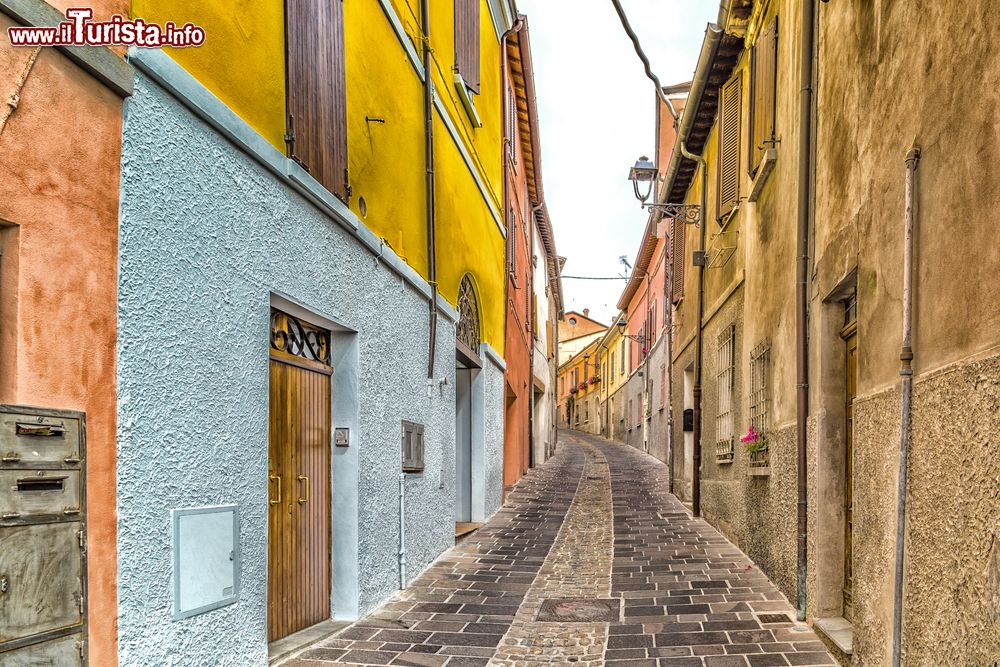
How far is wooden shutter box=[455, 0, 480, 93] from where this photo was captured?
31.0 feet

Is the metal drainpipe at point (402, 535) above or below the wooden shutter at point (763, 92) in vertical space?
below

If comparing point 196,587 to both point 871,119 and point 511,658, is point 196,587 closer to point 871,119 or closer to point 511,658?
point 511,658

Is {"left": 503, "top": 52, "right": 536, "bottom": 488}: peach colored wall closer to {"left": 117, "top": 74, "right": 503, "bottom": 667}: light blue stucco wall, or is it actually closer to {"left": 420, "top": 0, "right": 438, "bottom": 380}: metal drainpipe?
{"left": 420, "top": 0, "right": 438, "bottom": 380}: metal drainpipe

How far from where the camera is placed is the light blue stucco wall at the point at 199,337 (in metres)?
3.29

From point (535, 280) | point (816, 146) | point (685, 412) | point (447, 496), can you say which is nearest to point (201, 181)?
point (816, 146)

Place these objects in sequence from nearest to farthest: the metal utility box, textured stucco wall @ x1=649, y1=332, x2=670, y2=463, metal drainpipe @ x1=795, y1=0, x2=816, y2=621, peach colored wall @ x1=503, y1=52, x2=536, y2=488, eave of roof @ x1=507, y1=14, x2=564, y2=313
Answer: the metal utility box → metal drainpipe @ x1=795, y1=0, x2=816, y2=621 → eave of roof @ x1=507, y1=14, x2=564, y2=313 → peach colored wall @ x1=503, y1=52, x2=536, y2=488 → textured stucco wall @ x1=649, y1=332, x2=670, y2=463

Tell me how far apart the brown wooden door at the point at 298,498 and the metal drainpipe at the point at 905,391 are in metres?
3.52

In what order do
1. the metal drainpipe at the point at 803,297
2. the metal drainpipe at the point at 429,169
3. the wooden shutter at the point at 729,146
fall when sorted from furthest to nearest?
the wooden shutter at the point at 729,146
the metal drainpipe at the point at 429,169
the metal drainpipe at the point at 803,297

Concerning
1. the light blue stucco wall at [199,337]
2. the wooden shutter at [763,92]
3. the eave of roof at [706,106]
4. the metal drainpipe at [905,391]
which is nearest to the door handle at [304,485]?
the light blue stucco wall at [199,337]

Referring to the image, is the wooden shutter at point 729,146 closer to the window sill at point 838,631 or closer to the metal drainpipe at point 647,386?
the window sill at point 838,631

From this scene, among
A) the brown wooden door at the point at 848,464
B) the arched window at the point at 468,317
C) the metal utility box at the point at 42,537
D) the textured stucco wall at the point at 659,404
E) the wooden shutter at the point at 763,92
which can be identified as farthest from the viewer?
the textured stucco wall at the point at 659,404

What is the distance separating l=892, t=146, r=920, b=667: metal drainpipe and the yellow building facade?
3.46 m

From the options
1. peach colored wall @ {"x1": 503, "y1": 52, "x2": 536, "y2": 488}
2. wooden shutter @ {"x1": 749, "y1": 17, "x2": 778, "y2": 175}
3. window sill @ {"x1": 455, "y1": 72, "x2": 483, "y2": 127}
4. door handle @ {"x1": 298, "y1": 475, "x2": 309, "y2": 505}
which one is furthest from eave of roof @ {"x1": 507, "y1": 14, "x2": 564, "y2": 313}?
door handle @ {"x1": 298, "y1": 475, "x2": 309, "y2": 505}

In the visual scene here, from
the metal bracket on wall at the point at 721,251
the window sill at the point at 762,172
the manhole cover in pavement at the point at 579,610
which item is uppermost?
the window sill at the point at 762,172
